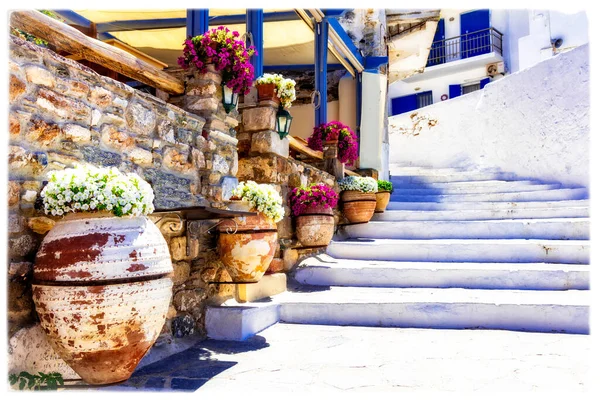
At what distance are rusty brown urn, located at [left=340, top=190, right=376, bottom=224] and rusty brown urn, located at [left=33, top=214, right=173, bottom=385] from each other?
4112mm

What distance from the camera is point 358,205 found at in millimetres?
6012

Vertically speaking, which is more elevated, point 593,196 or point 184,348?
point 593,196

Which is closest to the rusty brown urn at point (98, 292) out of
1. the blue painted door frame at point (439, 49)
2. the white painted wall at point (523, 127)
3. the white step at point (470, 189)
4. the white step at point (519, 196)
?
the white step at point (519, 196)

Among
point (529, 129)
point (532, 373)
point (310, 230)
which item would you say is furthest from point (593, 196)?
point (529, 129)

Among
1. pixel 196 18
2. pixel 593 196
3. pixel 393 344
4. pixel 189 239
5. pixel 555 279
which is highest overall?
pixel 196 18

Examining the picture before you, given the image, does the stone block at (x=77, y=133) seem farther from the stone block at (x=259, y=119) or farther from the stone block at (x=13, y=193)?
the stone block at (x=259, y=119)

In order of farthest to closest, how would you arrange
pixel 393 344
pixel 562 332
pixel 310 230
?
1. pixel 310 230
2. pixel 562 332
3. pixel 393 344

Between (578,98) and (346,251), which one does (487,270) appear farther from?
(578,98)

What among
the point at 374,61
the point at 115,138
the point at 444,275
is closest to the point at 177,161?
the point at 115,138

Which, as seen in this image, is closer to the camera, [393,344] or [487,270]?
[393,344]

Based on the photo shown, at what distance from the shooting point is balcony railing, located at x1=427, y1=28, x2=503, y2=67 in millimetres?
18094

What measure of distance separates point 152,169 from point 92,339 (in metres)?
1.23

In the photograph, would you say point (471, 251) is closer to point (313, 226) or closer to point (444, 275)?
point (444, 275)

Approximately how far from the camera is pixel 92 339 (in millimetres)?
1960
